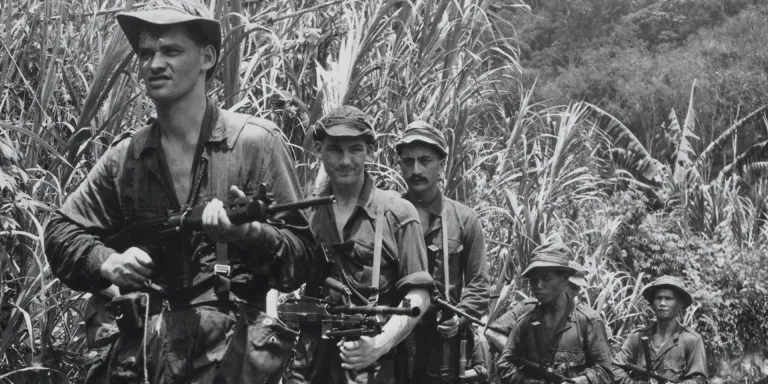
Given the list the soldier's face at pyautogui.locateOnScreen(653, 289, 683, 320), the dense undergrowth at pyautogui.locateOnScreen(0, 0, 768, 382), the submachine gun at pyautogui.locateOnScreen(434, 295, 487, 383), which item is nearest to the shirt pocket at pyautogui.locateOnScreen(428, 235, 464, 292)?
the submachine gun at pyautogui.locateOnScreen(434, 295, 487, 383)

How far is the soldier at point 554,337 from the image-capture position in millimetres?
9141

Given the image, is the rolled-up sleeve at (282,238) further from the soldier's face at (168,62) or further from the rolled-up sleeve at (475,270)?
the rolled-up sleeve at (475,270)

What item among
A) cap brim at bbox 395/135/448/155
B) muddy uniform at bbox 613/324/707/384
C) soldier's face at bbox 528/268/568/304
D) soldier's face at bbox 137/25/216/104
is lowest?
muddy uniform at bbox 613/324/707/384

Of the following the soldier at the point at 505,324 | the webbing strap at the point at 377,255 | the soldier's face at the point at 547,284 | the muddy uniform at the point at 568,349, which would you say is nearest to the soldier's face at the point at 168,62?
the webbing strap at the point at 377,255

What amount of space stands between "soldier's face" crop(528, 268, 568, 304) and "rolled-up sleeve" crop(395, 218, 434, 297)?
11.5 ft

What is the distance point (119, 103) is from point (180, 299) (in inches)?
128

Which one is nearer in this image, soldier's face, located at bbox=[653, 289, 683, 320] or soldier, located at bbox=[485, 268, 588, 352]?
soldier, located at bbox=[485, 268, 588, 352]

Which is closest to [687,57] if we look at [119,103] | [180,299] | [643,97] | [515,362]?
[643,97]

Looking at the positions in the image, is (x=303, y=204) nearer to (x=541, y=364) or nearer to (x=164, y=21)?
(x=164, y=21)

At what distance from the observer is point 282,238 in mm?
3994

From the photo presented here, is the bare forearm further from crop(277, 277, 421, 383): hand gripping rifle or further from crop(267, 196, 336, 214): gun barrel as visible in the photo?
crop(267, 196, 336, 214): gun barrel

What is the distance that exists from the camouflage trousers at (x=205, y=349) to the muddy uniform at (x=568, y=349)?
533 centimetres

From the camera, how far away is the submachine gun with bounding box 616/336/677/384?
10.6 m

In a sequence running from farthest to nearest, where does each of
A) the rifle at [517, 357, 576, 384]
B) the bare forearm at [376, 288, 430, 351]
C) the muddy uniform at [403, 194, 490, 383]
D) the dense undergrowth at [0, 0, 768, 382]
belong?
1. the rifle at [517, 357, 576, 384]
2. the muddy uniform at [403, 194, 490, 383]
3. the dense undergrowth at [0, 0, 768, 382]
4. the bare forearm at [376, 288, 430, 351]
